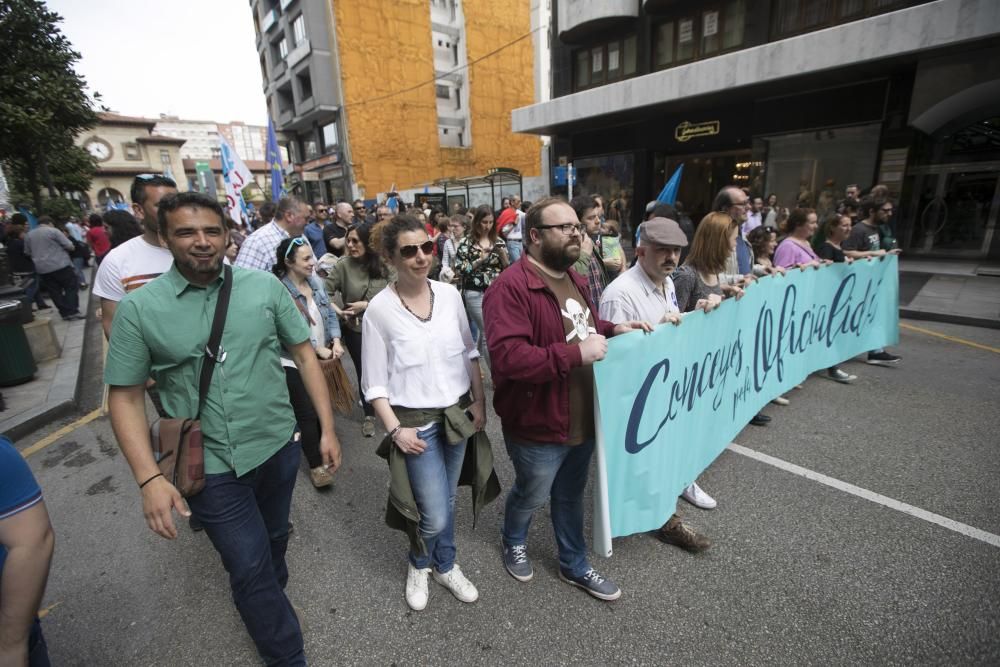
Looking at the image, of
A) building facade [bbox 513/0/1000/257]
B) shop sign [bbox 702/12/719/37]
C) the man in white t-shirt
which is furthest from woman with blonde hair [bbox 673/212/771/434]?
shop sign [bbox 702/12/719/37]

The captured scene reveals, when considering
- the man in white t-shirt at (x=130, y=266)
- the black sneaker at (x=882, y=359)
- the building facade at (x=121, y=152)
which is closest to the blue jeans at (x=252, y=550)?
the man in white t-shirt at (x=130, y=266)

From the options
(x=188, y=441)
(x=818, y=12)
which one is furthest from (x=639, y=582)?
(x=818, y=12)

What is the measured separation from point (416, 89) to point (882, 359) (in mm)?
32475

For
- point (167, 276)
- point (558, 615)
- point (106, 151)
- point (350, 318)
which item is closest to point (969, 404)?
point (558, 615)

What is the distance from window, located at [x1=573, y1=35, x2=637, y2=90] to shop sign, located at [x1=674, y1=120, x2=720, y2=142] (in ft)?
9.29

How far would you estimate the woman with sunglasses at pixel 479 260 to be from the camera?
205 inches

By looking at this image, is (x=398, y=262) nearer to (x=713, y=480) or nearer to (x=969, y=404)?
(x=713, y=480)

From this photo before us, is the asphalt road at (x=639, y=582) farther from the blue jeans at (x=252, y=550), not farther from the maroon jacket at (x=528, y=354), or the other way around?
the maroon jacket at (x=528, y=354)

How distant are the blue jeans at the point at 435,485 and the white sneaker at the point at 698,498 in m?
1.59

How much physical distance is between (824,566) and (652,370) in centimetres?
146

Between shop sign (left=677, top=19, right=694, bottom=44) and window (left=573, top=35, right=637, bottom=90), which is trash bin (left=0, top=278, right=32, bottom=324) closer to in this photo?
window (left=573, top=35, right=637, bottom=90)

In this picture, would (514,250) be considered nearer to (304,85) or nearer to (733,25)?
(733,25)

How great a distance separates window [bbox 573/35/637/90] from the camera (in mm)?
17062

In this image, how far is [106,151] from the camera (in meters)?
54.8
